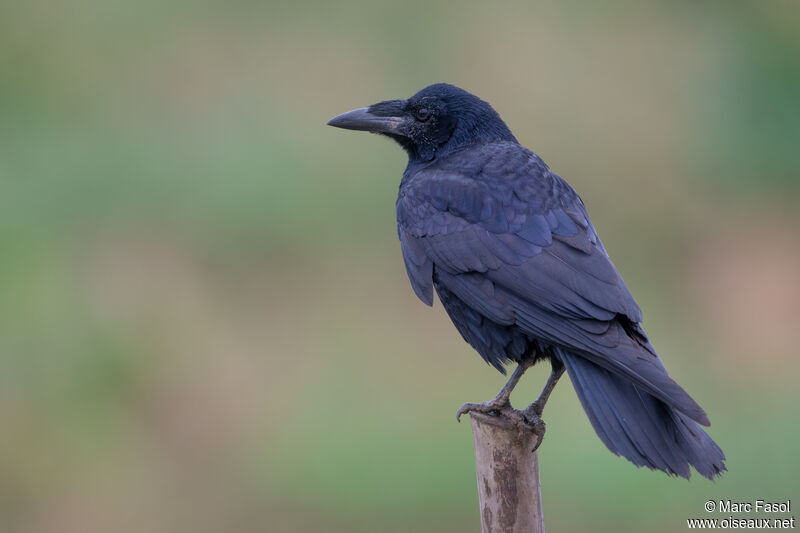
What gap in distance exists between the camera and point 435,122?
17.4 ft

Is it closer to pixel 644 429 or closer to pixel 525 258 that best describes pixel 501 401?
pixel 525 258

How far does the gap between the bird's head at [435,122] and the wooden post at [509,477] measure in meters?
1.67

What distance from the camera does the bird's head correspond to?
527cm

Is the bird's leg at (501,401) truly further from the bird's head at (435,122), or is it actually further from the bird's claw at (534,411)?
the bird's head at (435,122)

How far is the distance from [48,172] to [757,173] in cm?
770

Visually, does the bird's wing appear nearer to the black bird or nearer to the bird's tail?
the black bird

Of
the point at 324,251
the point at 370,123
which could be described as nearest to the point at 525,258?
the point at 370,123

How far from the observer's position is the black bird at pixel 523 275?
3809 mm

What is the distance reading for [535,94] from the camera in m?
10.5

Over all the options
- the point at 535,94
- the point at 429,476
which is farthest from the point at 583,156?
the point at 429,476

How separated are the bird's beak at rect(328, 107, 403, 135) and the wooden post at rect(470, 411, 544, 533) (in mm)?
1820

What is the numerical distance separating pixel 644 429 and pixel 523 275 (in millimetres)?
862

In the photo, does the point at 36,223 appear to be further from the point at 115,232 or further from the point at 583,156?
the point at 583,156

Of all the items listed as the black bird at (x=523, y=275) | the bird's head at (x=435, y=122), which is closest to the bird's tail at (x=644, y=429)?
the black bird at (x=523, y=275)
